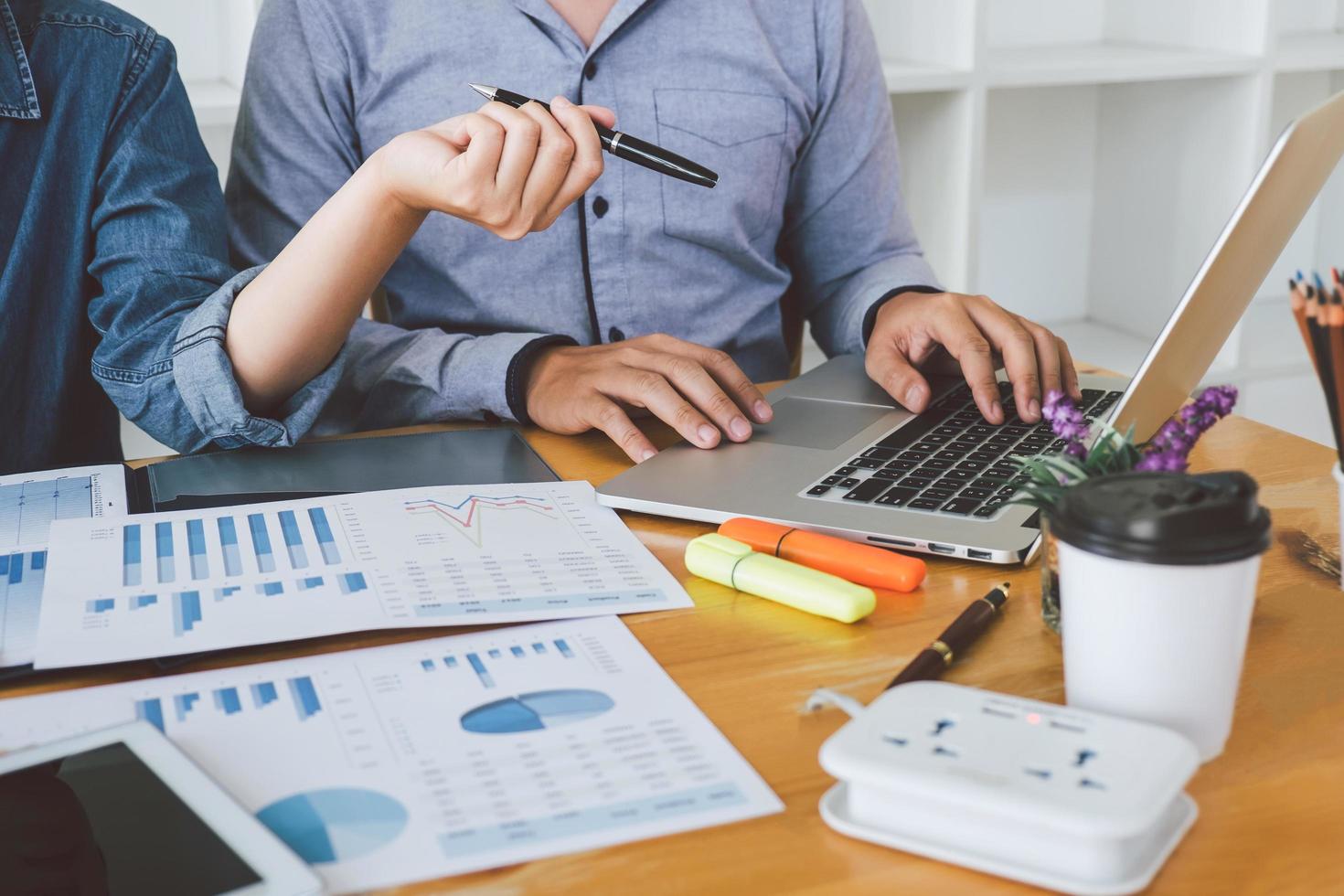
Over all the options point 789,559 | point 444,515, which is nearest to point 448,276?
point 444,515

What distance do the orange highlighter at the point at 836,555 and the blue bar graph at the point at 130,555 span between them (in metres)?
0.31

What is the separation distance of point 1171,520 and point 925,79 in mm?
1420

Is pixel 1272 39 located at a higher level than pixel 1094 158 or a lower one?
higher

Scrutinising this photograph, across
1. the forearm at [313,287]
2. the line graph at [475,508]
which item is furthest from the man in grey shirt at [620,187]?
the line graph at [475,508]

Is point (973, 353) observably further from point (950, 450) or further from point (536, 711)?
point (536, 711)

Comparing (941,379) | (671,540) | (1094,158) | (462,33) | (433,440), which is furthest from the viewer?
(1094,158)

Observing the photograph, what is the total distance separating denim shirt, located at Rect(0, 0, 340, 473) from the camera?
1009 mm

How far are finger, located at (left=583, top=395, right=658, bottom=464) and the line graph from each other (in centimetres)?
9

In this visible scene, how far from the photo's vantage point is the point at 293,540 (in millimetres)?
722

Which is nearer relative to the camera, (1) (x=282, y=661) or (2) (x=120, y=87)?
(1) (x=282, y=661)

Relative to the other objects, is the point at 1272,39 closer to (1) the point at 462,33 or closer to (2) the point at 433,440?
(1) the point at 462,33

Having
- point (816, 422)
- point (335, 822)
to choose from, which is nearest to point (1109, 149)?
point (816, 422)

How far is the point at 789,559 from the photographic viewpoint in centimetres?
69

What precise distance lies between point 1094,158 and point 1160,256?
0.24m
